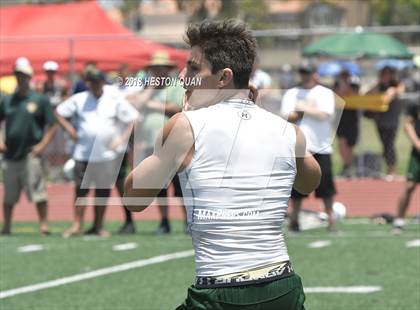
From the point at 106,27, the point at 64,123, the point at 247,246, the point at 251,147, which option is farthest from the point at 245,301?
the point at 106,27

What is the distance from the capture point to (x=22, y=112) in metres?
12.9

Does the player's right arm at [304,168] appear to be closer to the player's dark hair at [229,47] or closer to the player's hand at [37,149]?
the player's dark hair at [229,47]

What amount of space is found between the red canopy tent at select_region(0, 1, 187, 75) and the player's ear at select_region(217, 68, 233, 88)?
13.7 metres

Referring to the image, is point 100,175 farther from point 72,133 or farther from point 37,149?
point 37,149

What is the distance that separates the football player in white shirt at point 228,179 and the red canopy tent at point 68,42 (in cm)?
1367

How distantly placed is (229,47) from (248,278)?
863 mm

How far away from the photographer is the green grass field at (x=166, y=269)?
815 centimetres

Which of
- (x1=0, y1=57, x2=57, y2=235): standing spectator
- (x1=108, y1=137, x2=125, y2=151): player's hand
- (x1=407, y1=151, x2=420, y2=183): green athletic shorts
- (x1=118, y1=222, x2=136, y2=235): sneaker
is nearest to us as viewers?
(x1=407, y1=151, x2=420, y2=183): green athletic shorts

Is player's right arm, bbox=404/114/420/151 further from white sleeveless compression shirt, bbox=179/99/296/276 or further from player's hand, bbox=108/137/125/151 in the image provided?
white sleeveless compression shirt, bbox=179/99/296/276

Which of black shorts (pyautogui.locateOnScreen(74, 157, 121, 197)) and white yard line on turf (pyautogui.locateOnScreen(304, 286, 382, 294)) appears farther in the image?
black shorts (pyautogui.locateOnScreen(74, 157, 121, 197))

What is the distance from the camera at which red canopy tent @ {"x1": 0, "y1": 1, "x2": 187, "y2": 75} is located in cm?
2019

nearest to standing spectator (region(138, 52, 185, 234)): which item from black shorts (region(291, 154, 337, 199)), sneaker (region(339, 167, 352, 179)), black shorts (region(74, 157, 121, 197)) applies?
black shorts (region(74, 157, 121, 197))

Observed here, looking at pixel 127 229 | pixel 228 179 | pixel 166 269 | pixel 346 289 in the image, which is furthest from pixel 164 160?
pixel 127 229

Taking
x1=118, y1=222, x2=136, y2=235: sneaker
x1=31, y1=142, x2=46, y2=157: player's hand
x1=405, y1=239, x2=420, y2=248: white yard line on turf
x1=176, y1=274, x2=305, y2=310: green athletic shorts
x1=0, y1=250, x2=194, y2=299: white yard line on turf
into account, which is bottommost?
x1=118, y1=222, x2=136, y2=235: sneaker
